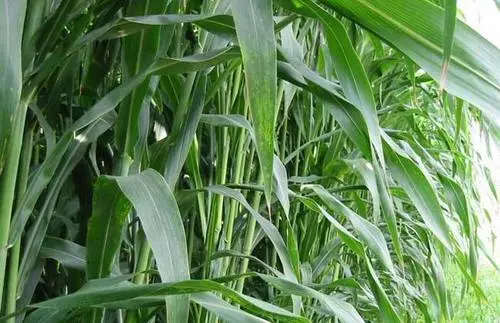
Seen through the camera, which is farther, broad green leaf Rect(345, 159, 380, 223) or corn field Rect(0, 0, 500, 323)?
broad green leaf Rect(345, 159, 380, 223)

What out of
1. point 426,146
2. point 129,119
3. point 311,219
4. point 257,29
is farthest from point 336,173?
point 257,29

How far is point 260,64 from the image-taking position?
0.29 meters

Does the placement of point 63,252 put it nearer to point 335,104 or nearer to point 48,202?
point 48,202

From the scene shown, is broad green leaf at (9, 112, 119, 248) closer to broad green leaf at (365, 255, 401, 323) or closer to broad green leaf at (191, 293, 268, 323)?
broad green leaf at (191, 293, 268, 323)

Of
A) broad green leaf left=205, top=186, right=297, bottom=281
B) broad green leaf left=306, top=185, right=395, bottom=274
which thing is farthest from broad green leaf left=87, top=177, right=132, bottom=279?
broad green leaf left=306, top=185, right=395, bottom=274

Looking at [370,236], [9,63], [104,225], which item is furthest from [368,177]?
[9,63]

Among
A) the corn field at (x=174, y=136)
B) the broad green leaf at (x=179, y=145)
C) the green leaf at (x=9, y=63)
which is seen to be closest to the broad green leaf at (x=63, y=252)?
the corn field at (x=174, y=136)

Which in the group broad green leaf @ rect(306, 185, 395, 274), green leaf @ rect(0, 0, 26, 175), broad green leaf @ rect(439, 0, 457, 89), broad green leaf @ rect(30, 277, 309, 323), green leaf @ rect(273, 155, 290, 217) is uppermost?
broad green leaf @ rect(439, 0, 457, 89)

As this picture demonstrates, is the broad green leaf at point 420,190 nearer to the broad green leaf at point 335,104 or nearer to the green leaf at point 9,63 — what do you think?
the broad green leaf at point 335,104

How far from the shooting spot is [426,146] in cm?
98

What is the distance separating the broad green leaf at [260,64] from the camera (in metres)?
0.28

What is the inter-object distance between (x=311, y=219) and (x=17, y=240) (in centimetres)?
49

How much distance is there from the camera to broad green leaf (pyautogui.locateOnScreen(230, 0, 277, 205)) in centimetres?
28

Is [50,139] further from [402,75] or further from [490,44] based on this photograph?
[402,75]
